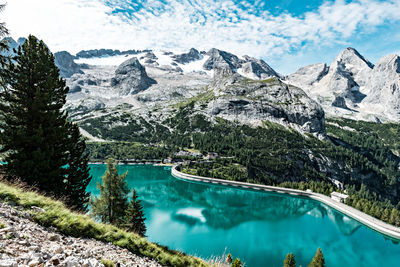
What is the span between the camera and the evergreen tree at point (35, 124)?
44.3 feet

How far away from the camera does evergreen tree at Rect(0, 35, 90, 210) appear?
44.3 ft

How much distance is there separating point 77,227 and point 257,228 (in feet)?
160

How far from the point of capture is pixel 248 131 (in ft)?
545

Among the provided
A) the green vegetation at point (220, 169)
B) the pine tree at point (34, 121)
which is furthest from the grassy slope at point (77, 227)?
the green vegetation at point (220, 169)

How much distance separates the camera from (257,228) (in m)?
49.2

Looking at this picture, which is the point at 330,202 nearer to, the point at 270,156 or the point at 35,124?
the point at 270,156

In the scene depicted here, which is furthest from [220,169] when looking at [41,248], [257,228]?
[41,248]

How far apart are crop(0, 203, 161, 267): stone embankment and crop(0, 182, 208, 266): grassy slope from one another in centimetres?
32

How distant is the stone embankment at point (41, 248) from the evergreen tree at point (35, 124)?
7.74 m

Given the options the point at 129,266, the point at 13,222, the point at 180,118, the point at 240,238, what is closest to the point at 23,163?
the point at 13,222

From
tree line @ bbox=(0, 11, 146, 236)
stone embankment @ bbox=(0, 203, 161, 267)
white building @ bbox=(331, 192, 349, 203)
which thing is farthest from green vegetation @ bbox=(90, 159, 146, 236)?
white building @ bbox=(331, 192, 349, 203)

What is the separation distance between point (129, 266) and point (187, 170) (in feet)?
311

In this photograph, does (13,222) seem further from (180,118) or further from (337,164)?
(180,118)

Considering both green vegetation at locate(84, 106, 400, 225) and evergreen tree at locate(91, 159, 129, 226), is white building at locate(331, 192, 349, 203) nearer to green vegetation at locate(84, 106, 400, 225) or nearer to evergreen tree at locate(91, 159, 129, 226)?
green vegetation at locate(84, 106, 400, 225)
